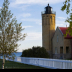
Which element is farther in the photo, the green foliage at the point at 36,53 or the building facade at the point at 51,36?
the building facade at the point at 51,36

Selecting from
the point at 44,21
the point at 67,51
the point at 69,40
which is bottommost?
the point at 67,51

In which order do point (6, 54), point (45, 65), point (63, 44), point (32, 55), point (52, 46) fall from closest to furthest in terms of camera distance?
point (6, 54) → point (45, 65) → point (32, 55) → point (63, 44) → point (52, 46)

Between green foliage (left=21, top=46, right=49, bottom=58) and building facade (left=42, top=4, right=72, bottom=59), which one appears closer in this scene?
green foliage (left=21, top=46, right=49, bottom=58)

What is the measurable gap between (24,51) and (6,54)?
52.5 feet

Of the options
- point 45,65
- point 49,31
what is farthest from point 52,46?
point 45,65

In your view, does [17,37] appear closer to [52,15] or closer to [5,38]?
[5,38]

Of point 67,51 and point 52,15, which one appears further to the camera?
point 52,15

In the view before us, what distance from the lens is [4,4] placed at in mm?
13828

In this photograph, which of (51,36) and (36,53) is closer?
(36,53)

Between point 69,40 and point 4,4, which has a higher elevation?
point 4,4

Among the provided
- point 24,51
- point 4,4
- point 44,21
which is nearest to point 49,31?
point 44,21

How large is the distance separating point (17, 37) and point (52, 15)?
119 ft

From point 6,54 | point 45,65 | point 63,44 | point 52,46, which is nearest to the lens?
point 6,54

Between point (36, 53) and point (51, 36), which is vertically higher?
point (51, 36)
